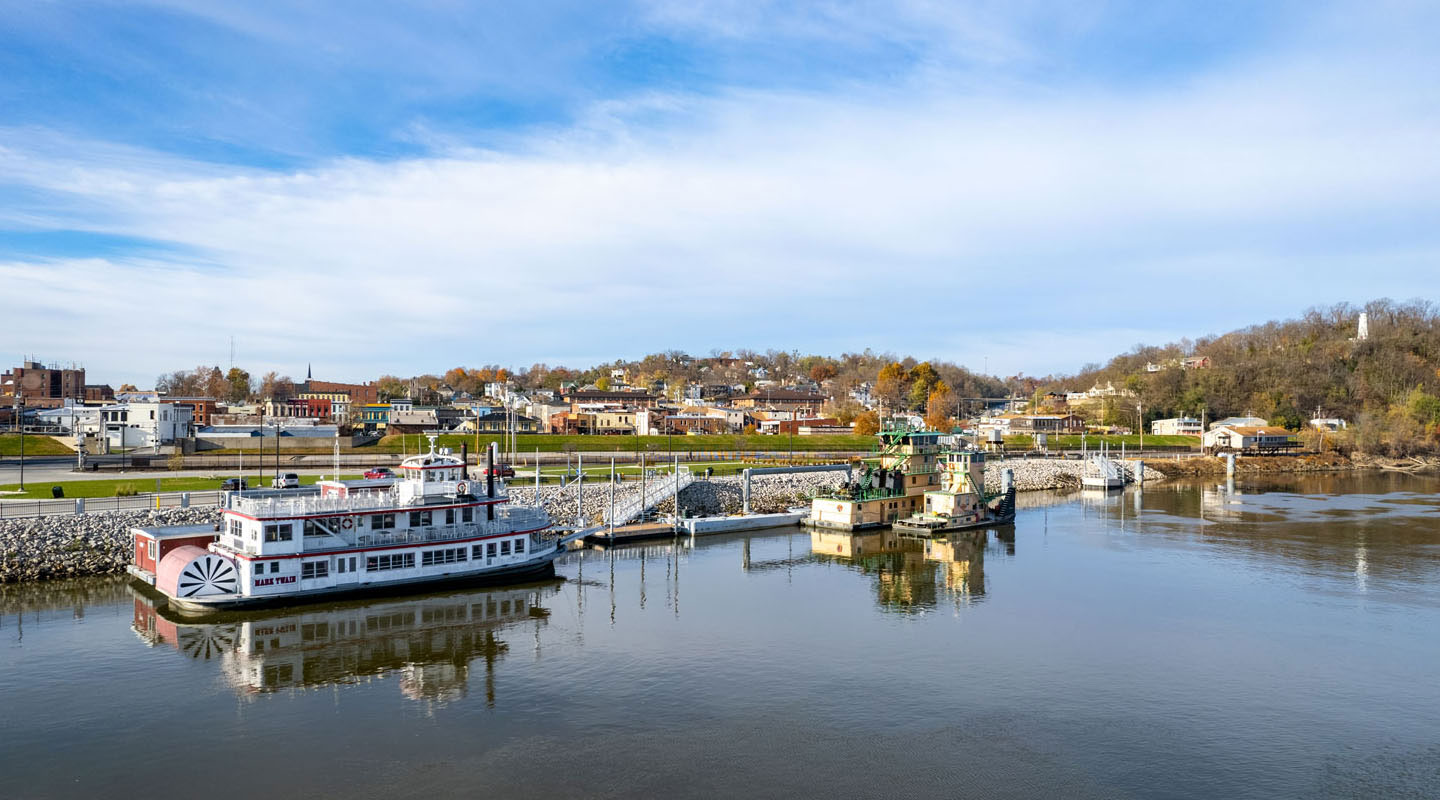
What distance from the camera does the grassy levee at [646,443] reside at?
315 feet

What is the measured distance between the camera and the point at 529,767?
2177 cm

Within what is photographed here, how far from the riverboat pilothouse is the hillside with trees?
13044cm

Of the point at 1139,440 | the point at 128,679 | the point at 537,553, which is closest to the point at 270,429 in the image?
the point at 537,553

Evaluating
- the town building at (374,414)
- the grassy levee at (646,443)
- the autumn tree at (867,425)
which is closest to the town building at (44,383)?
the town building at (374,414)

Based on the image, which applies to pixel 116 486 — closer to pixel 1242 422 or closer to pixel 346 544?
pixel 346 544

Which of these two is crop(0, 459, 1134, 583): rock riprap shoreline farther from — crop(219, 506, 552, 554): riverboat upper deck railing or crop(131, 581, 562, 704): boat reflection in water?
crop(219, 506, 552, 554): riverboat upper deck railing

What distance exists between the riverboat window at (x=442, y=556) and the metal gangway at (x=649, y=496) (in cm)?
1273

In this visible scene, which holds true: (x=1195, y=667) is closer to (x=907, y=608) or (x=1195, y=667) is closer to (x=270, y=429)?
(x=907, y=608)

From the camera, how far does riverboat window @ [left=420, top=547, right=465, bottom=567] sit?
128 feet

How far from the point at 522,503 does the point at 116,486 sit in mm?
24742

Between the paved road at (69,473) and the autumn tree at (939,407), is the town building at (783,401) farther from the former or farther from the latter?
the paved road at (69,473)

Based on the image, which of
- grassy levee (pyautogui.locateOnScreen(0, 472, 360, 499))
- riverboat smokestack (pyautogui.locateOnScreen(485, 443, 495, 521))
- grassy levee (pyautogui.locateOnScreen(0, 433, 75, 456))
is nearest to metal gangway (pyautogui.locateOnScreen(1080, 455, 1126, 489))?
riverboat smokestack (pyautogui.locateOnScreen(485, 443, 495, 521))

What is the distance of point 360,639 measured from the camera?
32594 millimetres

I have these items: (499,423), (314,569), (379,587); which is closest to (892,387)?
(499,423)
